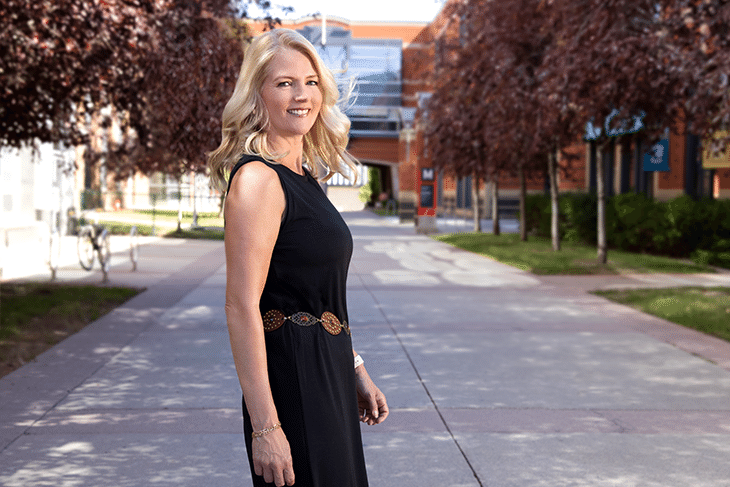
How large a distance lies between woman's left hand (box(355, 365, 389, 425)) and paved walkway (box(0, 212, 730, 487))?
1898mm

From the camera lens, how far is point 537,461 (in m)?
4.88

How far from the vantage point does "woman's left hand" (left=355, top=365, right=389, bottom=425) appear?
2654mm

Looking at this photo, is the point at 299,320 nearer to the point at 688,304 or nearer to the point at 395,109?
the point at 688,304

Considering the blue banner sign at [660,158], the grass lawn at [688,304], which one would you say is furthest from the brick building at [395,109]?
the grass lawn at [688,304]

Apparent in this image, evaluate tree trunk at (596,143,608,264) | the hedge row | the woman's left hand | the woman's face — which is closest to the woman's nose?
the woman's face

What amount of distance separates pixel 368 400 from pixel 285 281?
0.60 metres

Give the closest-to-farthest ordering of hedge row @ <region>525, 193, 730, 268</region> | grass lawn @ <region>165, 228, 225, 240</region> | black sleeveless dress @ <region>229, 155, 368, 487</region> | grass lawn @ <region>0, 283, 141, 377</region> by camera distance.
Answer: black sleeveless dress @ <region>229, 155, 368, 487</region> → grass lawn @ <region>0, 283, 141, 377</region> → hedge row @ <region>525, 193, 730, 268</region> → grass lawn @ <region>165, 228, 225, 240</region>

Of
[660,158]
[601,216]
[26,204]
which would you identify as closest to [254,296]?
[601,216]

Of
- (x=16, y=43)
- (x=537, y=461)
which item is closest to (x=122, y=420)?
(x=537, y=461)

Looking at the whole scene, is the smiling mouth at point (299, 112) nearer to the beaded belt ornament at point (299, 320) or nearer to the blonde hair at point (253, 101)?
the blonde hair at point (253, 101)

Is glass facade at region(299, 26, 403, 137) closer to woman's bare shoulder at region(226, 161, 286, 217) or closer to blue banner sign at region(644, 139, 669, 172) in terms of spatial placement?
blue banner sign at region(644, 139, 669, 172)

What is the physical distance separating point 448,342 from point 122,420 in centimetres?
401

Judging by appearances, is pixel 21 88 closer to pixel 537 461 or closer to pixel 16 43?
pixel 16 43

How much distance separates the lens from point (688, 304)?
37.1 ft
